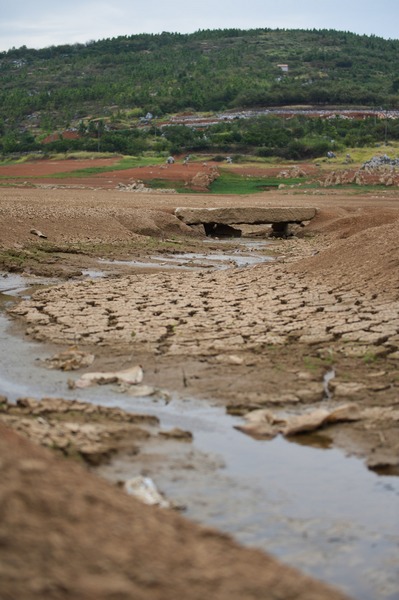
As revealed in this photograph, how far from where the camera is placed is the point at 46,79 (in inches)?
4749

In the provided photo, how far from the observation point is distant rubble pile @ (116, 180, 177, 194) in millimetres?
38453

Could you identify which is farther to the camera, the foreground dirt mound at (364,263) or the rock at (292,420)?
the foreground dirt mound at (364,263)

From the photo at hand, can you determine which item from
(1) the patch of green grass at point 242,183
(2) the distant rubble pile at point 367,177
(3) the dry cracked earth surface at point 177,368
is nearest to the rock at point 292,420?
(3) the dry cracked earth surface at point 177,368

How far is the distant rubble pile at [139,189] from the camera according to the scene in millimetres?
38453

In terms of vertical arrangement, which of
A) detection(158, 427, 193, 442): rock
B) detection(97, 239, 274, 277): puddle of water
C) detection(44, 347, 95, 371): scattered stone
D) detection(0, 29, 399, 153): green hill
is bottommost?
detection(97, 239, 274, 277): puddle of water

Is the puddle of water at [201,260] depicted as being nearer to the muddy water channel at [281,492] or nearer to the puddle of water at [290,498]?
the muddy water channel at [281,492]

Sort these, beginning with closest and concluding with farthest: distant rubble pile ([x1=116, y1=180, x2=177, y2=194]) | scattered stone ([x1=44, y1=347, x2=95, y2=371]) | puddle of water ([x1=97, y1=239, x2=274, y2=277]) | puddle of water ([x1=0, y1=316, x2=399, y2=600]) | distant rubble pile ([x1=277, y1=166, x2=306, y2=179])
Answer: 1. puddle of water ([x1=0, y1=316, x2=399, y2=600])
2. scattered stone ([x1=44, y1=347, x2=95, y2=371])
3. puddle of water ([x1=97, y1=239, x2=274, y2=277])
4. distant rubble pile ([x1=116, y1=180, x2=177, y2=194])
5. distant rubble pile ([x1=277, y1=166, x2=306, y2=179])

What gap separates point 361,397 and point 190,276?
8242 mm

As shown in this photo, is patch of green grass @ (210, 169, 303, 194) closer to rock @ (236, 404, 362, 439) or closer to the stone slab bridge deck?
the stone slab bridge deck

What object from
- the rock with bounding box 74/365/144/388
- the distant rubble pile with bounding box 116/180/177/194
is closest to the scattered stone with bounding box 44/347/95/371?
the rock with bounding box 74/365/144/388

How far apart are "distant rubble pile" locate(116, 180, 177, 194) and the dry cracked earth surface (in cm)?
1551

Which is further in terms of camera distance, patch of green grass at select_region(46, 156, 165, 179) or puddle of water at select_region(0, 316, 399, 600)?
patch of green grass at select_region(46, 156, 165, 179)

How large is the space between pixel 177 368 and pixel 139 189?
30716 millimetres

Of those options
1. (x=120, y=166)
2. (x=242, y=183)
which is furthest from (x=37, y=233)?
(x=120, y=166)
